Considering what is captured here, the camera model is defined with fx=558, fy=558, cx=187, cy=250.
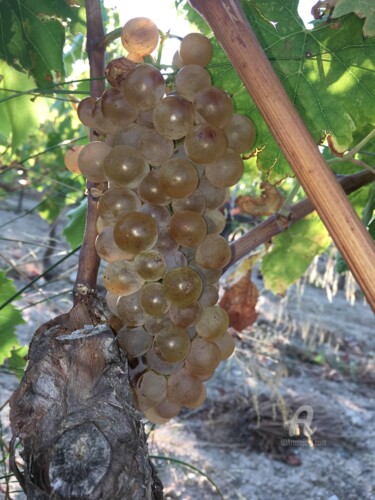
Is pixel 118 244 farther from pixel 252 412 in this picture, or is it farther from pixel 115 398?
pixel 252 412

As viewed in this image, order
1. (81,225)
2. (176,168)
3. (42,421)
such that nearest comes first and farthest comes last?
(42,421)
(176,168)
(81,225)

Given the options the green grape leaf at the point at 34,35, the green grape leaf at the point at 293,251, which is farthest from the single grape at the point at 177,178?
the green grape leaf at the point at 293,251

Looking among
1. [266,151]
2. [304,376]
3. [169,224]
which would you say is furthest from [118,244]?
[304,376]

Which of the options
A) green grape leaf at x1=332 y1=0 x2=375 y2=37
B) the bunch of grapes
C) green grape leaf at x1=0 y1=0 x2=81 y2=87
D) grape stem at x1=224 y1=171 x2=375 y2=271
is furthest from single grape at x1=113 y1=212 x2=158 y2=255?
green grape leaf at x1=0 y1=0 x2=81 y2=87

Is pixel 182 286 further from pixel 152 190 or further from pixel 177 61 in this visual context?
pixel 177 61

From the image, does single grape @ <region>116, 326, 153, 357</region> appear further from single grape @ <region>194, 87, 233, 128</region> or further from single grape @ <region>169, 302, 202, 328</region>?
single grape @ <region>194, 87, 233, 128</region>

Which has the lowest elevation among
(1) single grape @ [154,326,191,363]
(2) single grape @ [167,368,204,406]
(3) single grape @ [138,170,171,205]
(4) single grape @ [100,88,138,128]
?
(2) single grape @ [167,368,204,406]

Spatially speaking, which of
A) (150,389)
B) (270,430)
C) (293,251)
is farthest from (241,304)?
(270,430)
